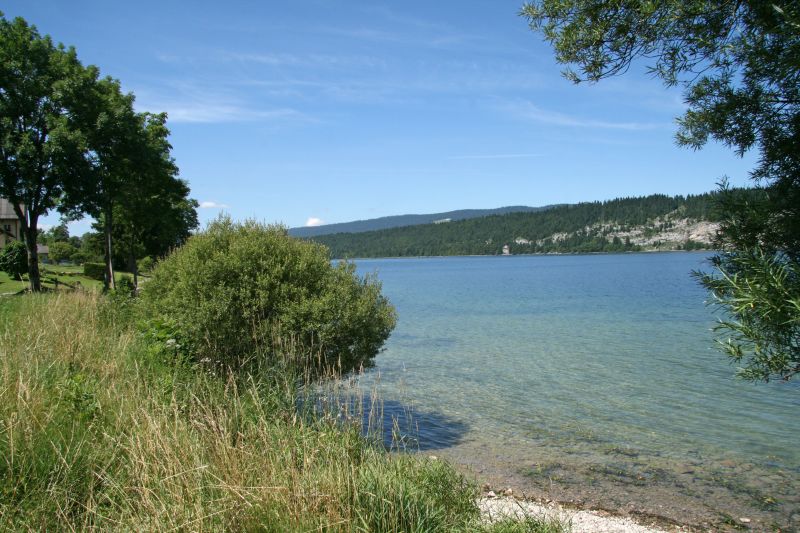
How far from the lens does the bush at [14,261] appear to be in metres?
38.8

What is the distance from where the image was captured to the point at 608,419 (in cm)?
1411

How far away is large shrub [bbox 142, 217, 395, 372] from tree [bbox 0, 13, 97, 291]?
55.7 feet

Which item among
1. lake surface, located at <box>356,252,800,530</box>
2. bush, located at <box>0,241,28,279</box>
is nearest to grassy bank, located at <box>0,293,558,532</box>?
lake surface, located at <box>356,252,800,530</box>

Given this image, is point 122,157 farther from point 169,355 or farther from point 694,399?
point 694,399

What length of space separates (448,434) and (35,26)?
2663cm

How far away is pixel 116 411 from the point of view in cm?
609

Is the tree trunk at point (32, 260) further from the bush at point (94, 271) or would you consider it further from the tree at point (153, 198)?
the bush at point (94, 271)

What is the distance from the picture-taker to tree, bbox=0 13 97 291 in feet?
78.8

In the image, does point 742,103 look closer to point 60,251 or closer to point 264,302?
point 264,302

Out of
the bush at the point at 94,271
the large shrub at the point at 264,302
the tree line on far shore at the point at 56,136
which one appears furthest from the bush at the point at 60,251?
the large shrub at the point at 264,302

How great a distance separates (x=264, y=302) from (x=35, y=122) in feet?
70.1

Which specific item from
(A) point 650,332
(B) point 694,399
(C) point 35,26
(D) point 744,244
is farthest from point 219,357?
(A) point 650,332

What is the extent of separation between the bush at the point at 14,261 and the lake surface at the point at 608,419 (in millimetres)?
27989

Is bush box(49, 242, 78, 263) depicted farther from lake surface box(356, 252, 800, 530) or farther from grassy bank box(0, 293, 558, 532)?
grassy bank box(0, 293, 558, 532)
